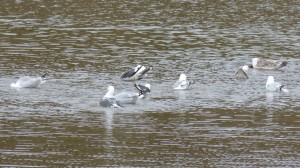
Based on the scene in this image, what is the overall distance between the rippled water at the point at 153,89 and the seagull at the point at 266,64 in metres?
0.24

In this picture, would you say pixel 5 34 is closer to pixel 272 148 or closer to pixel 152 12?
pixel 152 12

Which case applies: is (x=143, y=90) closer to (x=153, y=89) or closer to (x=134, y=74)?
(x=153, y=89)

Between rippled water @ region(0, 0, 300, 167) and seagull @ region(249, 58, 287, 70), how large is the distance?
244 mm

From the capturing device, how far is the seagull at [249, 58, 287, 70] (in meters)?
21.2

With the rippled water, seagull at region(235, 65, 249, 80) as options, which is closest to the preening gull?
the rippled water

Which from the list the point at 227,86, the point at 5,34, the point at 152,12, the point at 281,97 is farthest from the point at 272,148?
the point at 152,12

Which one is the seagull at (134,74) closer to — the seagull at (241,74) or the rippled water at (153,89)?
the rippled water at (153,89)

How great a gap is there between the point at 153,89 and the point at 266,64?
13.3 ft

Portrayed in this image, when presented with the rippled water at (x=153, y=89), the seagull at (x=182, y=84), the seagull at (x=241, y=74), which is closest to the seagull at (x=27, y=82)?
the rippled water at (x=153, y=89)

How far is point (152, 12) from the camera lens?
32.6 meters

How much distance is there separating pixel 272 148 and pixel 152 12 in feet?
65.1

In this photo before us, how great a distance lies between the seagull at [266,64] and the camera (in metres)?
21.2

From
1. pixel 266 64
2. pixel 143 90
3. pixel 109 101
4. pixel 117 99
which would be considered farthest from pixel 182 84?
pixel 266 64

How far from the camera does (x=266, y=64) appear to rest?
70.2ft
